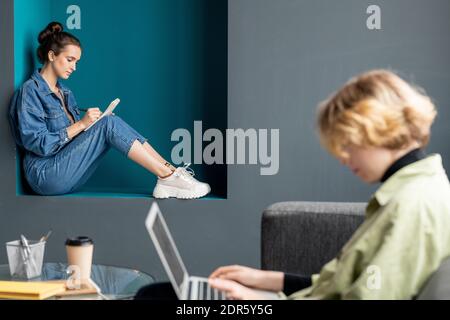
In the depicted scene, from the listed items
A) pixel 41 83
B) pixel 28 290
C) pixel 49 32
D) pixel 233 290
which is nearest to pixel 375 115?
pixel 233 290

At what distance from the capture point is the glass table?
2.06 m

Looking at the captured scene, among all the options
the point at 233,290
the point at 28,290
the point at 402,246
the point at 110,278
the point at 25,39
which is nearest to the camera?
the point at 402,246

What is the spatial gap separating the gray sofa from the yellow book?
27.0 inches

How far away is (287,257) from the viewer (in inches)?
84.4

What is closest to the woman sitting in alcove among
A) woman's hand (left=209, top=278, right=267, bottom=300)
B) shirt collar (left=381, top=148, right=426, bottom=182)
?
woman's hand (left=209, top=278, right=267, bottom=300)

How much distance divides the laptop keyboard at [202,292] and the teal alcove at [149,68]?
204 cm

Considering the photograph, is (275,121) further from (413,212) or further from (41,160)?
(413,212)

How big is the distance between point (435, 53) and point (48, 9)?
232 cm

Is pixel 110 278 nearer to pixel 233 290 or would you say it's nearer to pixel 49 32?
pixel 233 290

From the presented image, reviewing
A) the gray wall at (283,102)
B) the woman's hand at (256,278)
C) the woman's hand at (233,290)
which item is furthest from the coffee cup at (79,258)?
the gray wall at (283,102)

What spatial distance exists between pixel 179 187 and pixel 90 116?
0.60m

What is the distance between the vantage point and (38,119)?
357 centimetres

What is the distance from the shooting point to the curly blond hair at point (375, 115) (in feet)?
4.38
